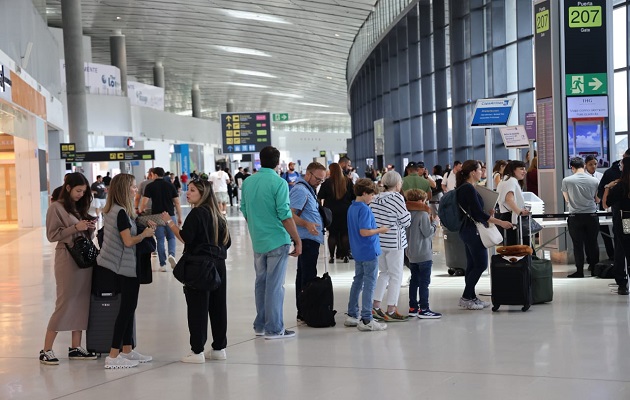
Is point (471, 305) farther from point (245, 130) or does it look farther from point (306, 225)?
point (245, 130)

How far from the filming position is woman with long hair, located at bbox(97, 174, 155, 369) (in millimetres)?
6754

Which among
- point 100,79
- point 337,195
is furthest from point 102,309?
point 100,79

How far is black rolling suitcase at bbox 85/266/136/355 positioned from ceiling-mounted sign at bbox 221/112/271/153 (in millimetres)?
29605

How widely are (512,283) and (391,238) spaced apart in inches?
54.5

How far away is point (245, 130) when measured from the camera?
1460 inches

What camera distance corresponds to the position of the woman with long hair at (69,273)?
278 inches

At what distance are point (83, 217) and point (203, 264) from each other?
1237 millimetres

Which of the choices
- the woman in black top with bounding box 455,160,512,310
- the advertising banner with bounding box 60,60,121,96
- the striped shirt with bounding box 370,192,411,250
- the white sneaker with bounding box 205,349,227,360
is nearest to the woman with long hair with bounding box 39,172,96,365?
the white sneaker with bounding box 205,349,227,360

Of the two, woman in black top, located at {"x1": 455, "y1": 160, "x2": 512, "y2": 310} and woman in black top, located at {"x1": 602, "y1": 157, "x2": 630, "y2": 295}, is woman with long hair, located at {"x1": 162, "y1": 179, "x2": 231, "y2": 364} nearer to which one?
woman in black top, located at {"x1": 455, "y1": 160, "x2": 512, "y2": 310}

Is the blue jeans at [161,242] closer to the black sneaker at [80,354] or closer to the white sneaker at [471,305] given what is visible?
the white sneaker at [471,305]

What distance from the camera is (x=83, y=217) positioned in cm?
729

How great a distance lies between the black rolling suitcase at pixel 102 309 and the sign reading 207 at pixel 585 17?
8.57m

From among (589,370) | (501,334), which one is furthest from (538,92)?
(589,370)

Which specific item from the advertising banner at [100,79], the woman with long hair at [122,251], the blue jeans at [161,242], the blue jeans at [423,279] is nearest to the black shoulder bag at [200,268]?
the woman with long hair at [122,251]
